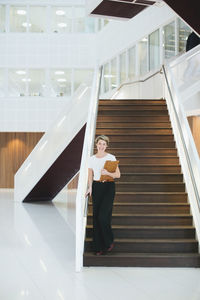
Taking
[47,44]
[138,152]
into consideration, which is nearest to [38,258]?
[138,152]

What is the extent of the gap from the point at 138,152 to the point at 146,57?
362 inches

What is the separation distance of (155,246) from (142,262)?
53 centimetres

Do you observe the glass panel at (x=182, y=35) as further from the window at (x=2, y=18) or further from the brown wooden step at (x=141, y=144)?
the window at (x=2, y=18)

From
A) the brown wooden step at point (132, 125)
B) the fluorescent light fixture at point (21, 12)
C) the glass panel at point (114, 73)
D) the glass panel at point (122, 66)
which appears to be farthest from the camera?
the fluorescent light fixture at point (21, 12)

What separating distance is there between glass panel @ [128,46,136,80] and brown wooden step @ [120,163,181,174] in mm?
10676

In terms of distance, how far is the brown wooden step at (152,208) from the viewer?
8.77 meters

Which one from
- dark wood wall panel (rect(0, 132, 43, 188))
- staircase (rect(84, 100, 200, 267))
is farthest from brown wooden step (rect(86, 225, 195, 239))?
dark wood wall panel (rect(0, 132, 43, 188))

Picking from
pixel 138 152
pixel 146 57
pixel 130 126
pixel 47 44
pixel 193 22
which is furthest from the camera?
pixel 47 44

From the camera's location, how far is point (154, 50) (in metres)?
18.8

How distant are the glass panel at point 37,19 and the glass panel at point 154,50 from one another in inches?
315

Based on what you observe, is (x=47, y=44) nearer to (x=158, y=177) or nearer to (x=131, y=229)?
(x=158, y=177)

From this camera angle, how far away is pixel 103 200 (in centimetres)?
736

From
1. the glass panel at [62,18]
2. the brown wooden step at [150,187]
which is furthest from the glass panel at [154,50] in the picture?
the brown wooden step at [150,187]

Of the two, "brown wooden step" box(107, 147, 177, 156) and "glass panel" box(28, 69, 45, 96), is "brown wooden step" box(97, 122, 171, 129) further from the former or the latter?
"glass panel" box(28, 69, 45, 96)
